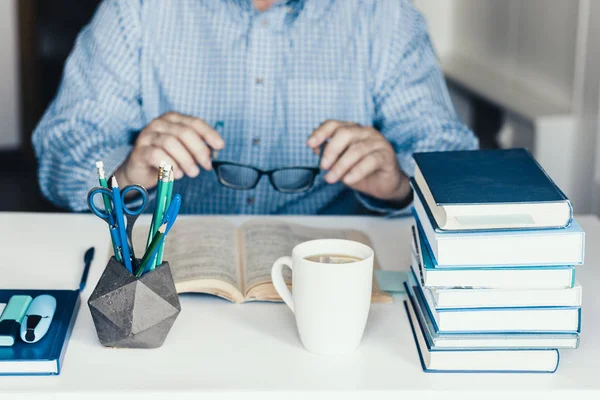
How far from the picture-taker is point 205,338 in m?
0.90

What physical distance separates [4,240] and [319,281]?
1.82ft

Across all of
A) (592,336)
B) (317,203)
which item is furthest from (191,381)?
(317,203)

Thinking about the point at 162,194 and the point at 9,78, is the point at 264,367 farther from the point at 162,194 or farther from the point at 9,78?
the point at 9,78

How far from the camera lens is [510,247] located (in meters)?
0.81

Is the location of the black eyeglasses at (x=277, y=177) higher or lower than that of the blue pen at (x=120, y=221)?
lower

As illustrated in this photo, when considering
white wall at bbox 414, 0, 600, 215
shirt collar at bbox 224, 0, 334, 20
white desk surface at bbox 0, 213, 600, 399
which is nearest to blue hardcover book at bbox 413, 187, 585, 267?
white desk surface at bbox 0, 213, 600, 399

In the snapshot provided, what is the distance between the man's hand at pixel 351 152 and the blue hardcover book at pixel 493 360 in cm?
48

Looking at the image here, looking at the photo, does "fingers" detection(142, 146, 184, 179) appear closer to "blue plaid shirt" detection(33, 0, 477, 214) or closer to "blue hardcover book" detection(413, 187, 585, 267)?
"blue plaid shirt" detection(33, 0, 477, 214)

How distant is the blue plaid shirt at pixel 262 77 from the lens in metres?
1.57

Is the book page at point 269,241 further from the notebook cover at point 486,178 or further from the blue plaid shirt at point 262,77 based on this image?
the blue plaid shirt at point 262,77

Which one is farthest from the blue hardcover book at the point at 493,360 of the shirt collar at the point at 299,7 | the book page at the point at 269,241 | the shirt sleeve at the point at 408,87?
the shirt collar at the point at 299,7

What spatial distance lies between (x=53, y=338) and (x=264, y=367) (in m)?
0.22

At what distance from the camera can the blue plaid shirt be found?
61.7 inches

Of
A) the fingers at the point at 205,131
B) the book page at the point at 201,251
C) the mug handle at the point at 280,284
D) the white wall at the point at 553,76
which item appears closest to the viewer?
the mug handle at the point at 280,284
